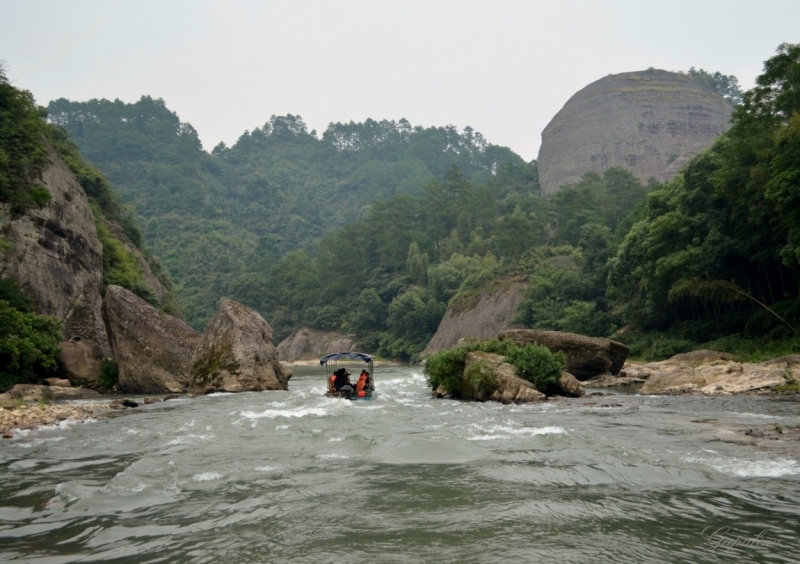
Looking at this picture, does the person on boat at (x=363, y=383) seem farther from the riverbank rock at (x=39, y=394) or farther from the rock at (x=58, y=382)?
the rock at (x=58, y=382)

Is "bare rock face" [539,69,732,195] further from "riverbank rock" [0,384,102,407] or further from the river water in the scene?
the river water

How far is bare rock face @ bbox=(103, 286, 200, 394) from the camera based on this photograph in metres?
27.9

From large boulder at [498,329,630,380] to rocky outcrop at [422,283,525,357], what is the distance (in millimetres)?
34579

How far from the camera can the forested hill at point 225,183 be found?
407ft

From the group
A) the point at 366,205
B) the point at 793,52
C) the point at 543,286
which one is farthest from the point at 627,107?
the point at 793,52

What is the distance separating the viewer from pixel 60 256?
110 ft

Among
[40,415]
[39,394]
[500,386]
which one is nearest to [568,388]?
[500,386]

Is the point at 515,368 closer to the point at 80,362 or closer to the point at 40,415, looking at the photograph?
the point at 40,415

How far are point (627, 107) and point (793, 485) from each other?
435ft

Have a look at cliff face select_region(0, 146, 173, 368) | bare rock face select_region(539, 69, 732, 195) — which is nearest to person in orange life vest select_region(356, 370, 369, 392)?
cliff face select_region(0, 146, 173, 368)

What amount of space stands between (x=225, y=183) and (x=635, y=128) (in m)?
108

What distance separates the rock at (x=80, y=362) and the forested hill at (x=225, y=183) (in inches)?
3125

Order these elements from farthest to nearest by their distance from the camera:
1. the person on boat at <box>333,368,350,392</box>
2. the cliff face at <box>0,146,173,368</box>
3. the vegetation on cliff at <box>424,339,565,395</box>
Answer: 1. the cliff face at <box>0,146,173,368</box>
2. the person on boat at <box>333,368,350,392</box>
3. the vegetation on cliff at <box>424,339,565,395</box>

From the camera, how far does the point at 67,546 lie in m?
6.42
